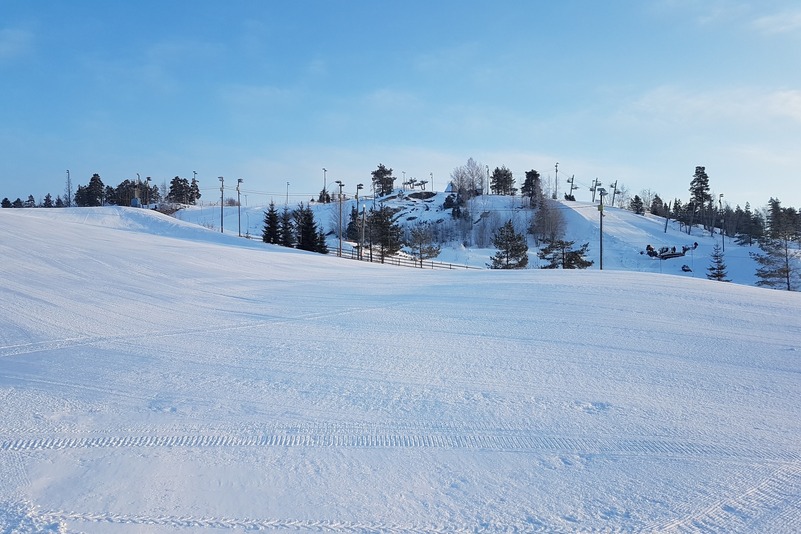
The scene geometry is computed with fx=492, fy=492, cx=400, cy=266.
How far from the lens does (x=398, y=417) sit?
5.88 m

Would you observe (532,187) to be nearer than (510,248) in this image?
No

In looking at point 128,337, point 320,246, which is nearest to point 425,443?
point 128,337

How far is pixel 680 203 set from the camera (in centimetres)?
12206

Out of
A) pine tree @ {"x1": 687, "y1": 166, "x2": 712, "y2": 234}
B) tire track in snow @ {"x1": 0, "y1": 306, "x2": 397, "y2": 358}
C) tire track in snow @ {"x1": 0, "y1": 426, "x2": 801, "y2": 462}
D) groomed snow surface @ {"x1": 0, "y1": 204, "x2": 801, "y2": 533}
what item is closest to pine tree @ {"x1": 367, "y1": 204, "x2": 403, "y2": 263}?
tire track in snow @ {"x1": 0, "y1": 306, "x2": 397, "y2": 358}

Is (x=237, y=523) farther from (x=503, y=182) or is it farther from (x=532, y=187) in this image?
(x=503, y=182)

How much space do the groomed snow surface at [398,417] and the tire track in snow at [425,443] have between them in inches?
1.0

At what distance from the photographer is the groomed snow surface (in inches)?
161

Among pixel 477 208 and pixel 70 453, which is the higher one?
pixel 477 208

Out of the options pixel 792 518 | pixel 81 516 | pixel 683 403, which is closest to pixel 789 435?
pixel 683 403

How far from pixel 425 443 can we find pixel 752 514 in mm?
2886

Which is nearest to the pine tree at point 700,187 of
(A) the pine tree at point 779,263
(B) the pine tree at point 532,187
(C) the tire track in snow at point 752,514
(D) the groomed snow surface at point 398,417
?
(B) the pine tree at point 532,187

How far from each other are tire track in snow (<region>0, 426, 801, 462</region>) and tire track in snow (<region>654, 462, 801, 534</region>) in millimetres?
648

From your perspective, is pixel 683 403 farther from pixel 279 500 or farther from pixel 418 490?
pixel 279 500

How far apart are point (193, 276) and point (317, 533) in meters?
16.0
